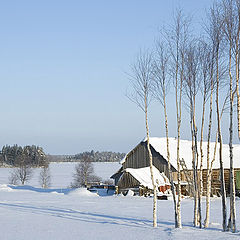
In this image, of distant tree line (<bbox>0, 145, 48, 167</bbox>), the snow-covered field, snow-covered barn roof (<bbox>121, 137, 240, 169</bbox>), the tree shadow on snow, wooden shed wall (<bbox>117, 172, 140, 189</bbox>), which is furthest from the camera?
distant tree line (<bbox>0, 145, 48, 167</bbox>)

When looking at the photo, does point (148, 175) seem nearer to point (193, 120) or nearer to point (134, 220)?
point (134, 220)

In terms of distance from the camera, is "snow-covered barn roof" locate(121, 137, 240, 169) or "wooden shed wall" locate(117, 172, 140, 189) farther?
"snow-covered barn roof" locate(121, 137, 240, 169)

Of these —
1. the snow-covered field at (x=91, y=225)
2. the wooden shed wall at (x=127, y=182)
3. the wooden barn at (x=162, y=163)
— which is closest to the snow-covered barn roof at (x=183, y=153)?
the wooden barn at (x=162, y=163)

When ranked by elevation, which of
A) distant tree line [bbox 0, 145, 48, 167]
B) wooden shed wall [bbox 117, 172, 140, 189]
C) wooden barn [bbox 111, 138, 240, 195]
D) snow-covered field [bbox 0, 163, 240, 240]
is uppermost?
distant tree line [bbox 0, 145, 48, 167]

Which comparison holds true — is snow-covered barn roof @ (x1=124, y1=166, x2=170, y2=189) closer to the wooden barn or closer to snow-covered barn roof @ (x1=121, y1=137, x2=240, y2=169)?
the wooden barn

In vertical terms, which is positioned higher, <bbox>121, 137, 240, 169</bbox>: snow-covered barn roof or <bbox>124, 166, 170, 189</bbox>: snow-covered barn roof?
<bbox>121, 137, 240, 169</bbox>: snow-covered barn roof

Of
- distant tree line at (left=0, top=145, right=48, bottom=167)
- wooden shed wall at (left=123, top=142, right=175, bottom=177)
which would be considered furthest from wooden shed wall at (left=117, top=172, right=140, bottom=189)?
distant tree line at (left=0, top=145, right=48, bottom=167)

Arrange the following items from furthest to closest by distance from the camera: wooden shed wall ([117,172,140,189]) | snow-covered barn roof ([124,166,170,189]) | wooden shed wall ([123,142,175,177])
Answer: wooden shed wall ([123,142,175,177])
wooden shed wall ([117,172,140,189])
snow-covered barn roof ([124,166,170,189])

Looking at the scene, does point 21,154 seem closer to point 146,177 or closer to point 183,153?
point 183,153

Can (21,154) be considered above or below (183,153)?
above

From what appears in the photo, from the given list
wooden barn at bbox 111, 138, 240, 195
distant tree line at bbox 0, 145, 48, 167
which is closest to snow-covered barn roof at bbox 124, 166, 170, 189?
wooden barn at bbox 111, 138, 240, 195

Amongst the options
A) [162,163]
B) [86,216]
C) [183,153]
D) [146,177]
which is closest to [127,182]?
[146,177]

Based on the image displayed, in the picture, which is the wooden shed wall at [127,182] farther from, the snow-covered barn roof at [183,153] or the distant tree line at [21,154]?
the distant tree line at [21,154]

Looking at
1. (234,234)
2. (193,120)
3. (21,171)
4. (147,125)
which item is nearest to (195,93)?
(193,120)
